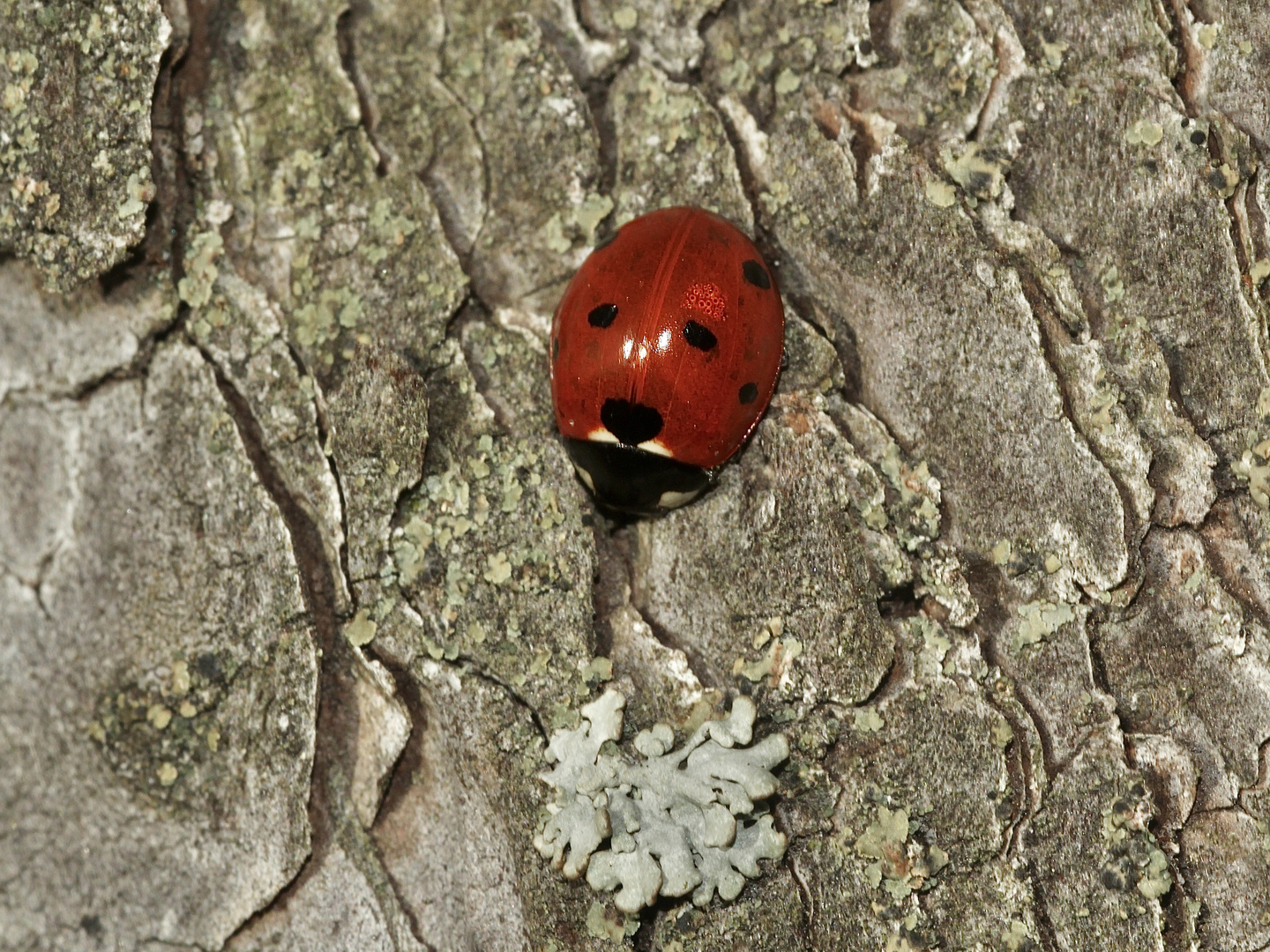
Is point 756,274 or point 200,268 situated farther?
point 200,268

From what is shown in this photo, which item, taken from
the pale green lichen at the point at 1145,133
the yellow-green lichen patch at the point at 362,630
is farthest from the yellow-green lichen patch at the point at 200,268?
the pale green lichen at the point at 1145,133

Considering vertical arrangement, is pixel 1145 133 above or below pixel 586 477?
above

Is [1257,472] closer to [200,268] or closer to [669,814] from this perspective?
[669,814]

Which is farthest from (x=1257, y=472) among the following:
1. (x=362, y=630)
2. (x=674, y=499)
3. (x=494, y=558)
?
(x=362, y=630)

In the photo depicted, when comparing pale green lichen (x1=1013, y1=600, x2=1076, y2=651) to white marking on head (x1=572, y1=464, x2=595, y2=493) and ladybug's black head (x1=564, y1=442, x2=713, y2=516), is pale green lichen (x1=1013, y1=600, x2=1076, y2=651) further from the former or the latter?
white marking on head (x1=572, y1=464, x2=595, y2=493)

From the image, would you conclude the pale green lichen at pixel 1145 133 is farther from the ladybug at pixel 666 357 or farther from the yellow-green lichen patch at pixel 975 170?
the ladybug at pixel 666 357

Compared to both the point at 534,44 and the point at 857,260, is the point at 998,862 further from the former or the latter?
the point at 534,44

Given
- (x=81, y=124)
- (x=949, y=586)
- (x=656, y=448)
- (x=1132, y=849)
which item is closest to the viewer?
(x=1132, y=849)
